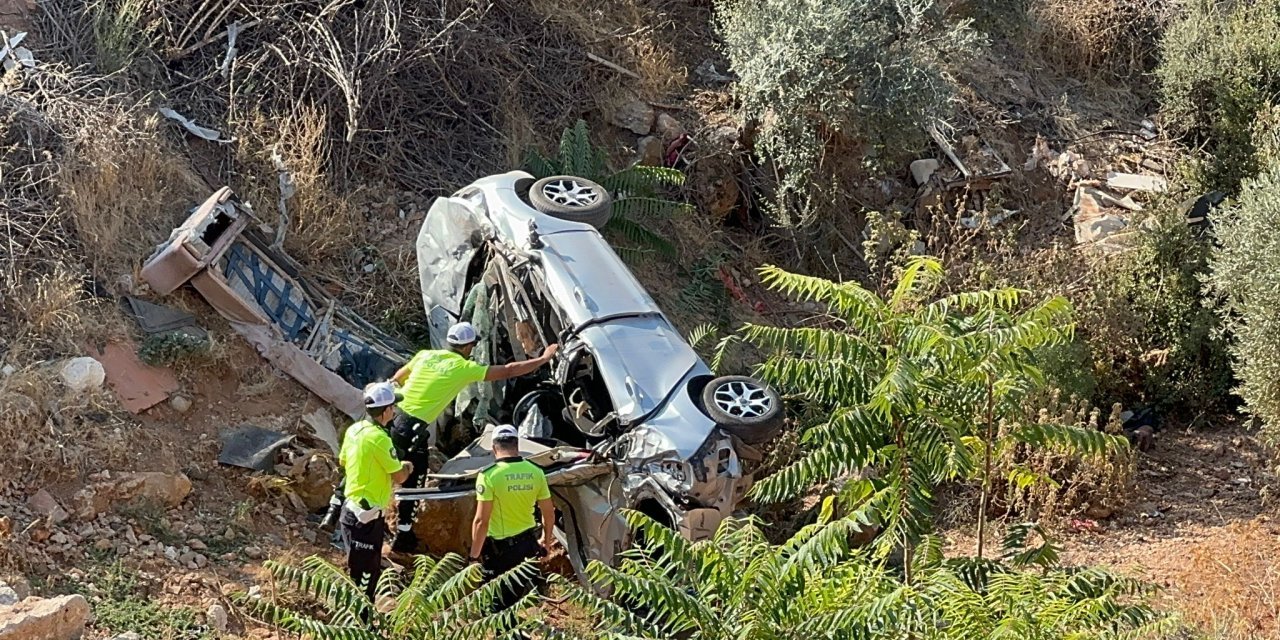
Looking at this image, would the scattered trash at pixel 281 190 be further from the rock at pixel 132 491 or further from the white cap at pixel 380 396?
the white cap at pixel 380 396

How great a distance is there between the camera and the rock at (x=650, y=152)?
43.1ft

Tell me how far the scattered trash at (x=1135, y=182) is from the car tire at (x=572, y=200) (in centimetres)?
691

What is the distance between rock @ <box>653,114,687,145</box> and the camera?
44.0 ft

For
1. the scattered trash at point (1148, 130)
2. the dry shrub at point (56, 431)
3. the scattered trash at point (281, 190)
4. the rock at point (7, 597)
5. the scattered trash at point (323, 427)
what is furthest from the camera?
the scattered trash at point (1148, 130)

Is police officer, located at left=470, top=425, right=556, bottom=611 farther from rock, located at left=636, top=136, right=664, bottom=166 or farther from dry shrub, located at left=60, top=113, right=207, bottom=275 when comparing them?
rock, located at left=636, top=136, right=664, bottom=166

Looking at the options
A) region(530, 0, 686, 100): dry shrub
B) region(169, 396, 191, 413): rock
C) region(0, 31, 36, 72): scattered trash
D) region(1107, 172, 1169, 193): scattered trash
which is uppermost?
region(0, 31, 36, 72): scattered trash

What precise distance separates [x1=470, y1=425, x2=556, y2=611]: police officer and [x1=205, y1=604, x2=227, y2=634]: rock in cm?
136

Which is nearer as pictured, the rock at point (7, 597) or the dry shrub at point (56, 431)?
the rock at point (7, 597)

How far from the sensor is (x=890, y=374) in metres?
5.41

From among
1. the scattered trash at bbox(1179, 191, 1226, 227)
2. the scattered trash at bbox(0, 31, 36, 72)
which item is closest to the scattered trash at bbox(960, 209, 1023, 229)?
the scattered trash at bbox(1179, 191, 1226, 227)

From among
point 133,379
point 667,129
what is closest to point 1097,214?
point 667,129

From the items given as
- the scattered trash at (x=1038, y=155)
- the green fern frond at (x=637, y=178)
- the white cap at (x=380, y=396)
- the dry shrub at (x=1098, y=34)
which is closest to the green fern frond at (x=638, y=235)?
the green fern frond at (x=637, y=178)

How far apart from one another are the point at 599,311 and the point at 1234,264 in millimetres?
5041

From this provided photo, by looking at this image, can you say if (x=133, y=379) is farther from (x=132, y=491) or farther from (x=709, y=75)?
(x=709, y=75)
